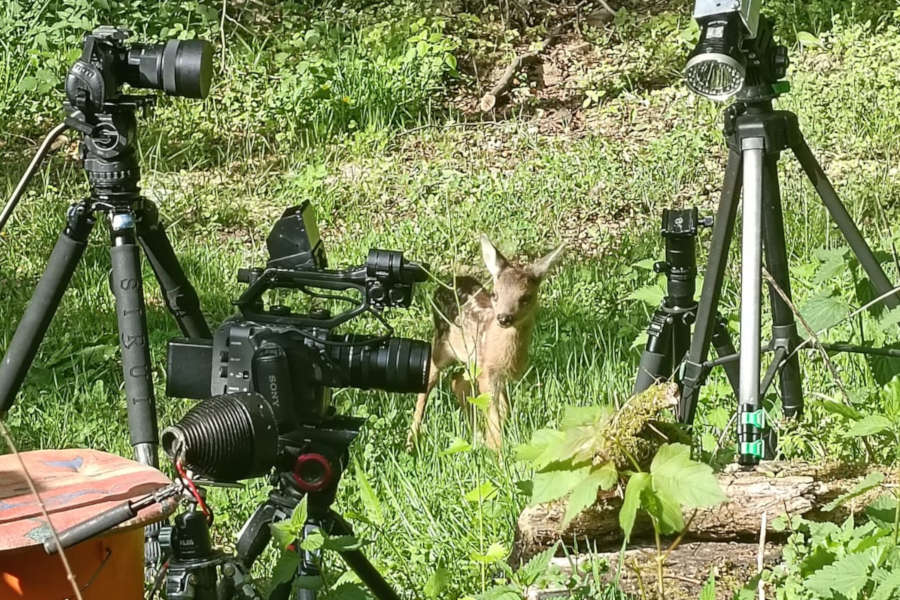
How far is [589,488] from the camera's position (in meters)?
2.41

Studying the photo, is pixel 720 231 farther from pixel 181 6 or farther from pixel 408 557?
pixel 181 6

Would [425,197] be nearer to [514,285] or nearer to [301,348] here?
[514,285]

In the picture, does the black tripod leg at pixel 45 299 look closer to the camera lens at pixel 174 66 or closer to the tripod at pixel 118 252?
the tripod at pixel 118 252

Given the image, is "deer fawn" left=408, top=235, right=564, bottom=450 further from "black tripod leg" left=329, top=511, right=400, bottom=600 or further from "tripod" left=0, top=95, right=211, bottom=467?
"black tripod leg" left=329, top=511, right=400, bottom=600

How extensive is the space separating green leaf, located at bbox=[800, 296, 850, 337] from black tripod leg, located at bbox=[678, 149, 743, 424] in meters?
0.28

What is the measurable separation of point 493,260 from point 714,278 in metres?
1.92

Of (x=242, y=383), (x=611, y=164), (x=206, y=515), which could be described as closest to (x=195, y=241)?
(x=611, y=164)

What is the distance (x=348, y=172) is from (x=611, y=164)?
1.61m

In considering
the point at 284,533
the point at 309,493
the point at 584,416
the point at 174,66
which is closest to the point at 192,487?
the point at 284,533

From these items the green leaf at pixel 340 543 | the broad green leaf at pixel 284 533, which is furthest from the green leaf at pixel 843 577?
the broad green leaf at pixel 284 533

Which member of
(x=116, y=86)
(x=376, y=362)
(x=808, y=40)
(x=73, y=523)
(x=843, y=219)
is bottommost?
(x=73, y=523)

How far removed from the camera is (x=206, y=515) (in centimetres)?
238

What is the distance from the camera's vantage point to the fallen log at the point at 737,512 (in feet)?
9.83

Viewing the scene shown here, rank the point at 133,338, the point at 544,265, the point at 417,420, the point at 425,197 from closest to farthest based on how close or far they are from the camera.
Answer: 1. the point at 133,338
2. the point at 417,420
3. the point at 544,265
4. the point at 425,197
